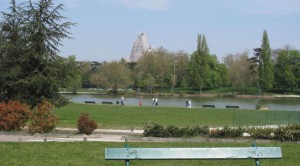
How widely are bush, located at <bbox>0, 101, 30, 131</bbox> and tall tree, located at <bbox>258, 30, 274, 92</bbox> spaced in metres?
96.1

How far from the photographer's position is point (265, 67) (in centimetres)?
11256

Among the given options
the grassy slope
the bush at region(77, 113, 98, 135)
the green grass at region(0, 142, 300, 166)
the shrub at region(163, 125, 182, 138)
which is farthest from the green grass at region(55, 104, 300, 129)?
the green grass at region(0, 142, 300, 166)

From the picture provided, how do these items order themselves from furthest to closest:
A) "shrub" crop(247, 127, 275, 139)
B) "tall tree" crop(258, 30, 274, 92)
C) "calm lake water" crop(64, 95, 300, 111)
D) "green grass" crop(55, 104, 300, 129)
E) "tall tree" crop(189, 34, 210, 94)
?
"tall tree" crop(189, 34, 210, 94)
"tall tree" crop(258, 30, 274, 92)
"calm lake water" crop(64, 95, 300, 111)
"green grass" crop(55, 104, 300, 129)
"shrub" crop(247, 127, 275, 139)

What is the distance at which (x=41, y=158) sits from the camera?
34.6ft

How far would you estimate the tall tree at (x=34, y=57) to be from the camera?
89.5 feet

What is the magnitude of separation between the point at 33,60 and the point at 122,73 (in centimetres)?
8937

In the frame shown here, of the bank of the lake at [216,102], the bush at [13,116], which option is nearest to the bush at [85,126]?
the bush at [13,116]

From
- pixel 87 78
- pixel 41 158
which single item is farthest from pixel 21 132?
pixel 87 78

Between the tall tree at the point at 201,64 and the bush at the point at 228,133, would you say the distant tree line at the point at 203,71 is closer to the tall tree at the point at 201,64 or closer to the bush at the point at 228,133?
the tall tree at the point at 201,64

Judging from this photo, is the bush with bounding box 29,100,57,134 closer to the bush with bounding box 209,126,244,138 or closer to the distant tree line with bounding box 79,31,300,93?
the bush with bounding box 209,126,244,138

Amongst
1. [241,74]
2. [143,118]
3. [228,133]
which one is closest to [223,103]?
[143,118]

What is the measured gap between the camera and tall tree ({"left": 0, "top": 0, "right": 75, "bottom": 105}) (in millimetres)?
27266

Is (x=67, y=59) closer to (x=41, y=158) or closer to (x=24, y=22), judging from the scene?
(x=24, y=22)

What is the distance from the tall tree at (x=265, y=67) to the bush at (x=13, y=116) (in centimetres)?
9605
